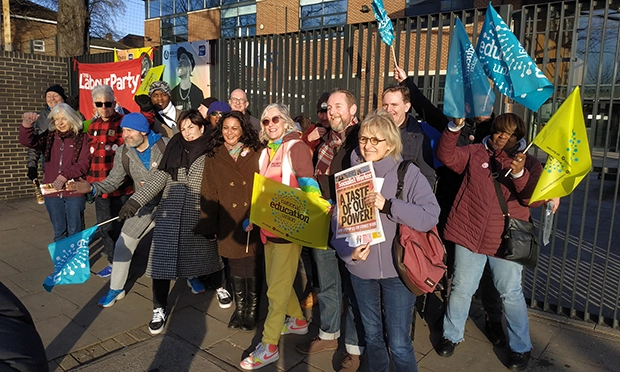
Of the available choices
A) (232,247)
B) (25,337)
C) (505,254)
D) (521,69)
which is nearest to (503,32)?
(521,69)

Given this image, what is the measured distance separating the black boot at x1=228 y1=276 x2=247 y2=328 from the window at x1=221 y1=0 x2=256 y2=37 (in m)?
28.2

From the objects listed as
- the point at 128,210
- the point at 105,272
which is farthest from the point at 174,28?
the point at 128,210

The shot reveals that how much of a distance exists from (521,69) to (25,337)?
2.90m

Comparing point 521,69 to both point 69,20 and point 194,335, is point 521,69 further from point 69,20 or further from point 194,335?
point 69,20

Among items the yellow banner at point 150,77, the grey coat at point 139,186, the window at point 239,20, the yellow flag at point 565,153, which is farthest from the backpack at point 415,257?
the window at point 239,20

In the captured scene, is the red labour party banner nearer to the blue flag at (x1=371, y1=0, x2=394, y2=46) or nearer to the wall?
the wall

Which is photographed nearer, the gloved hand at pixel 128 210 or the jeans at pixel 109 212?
the gloved hand at pixel 128 210

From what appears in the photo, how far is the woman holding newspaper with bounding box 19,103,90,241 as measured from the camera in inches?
197

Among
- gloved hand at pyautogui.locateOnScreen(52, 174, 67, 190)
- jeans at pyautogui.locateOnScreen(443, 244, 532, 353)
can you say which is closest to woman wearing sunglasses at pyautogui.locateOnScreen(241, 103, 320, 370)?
jeans at pyautogui.locateOnScreen(443, 244, 532, 353)

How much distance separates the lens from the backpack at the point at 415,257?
2633 mm

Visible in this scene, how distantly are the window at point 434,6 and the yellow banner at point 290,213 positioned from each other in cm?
1928

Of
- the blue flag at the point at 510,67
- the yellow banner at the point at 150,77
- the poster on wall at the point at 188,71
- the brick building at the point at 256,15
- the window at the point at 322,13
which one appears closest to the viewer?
the blue flag at the point at 510,67

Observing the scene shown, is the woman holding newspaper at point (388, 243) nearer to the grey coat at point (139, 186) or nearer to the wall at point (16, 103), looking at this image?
the grey coat at point (139, 186)

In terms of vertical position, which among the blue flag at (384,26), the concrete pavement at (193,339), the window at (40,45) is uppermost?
the window at (40,45)
